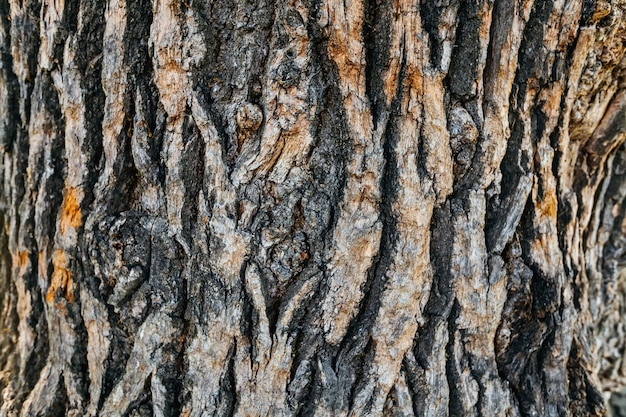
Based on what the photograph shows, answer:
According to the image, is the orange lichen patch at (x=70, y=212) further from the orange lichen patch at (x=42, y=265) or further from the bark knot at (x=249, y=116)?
the bark knot at (x=249, y=116)

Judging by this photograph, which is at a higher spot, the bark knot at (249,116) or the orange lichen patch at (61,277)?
the bark knot at (249,116)

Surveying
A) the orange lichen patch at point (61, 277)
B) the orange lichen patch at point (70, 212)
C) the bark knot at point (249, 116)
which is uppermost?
the bark knot at point (249, 116)

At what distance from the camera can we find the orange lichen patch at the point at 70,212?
1.37 metres

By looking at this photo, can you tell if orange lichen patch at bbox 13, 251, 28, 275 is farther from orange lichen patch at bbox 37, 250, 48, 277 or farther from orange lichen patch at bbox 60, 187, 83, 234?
orange lichen patch at bbox 60, 187, 83, 234

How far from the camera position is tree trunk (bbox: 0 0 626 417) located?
4.01ft

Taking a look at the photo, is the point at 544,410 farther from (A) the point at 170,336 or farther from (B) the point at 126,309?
(B) the point at 126,309

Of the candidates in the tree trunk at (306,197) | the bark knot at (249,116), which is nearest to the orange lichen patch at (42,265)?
the tree trunk at (306,197)

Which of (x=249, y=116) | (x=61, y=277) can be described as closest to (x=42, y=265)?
(x=61, y=277)

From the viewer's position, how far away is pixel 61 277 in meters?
1.42

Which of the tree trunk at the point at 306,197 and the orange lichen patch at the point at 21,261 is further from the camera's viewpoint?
the orange lichen patch at the point at 21,261

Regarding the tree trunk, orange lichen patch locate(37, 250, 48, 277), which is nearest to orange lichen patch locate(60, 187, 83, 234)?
the tree trunk

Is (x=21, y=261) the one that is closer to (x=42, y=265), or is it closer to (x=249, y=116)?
(x=42, y=265)

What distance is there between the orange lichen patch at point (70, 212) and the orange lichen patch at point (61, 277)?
7 centimetres

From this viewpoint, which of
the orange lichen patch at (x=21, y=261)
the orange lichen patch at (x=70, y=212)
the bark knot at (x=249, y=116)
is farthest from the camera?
the orange lichen patch at (x=21, y=261)
